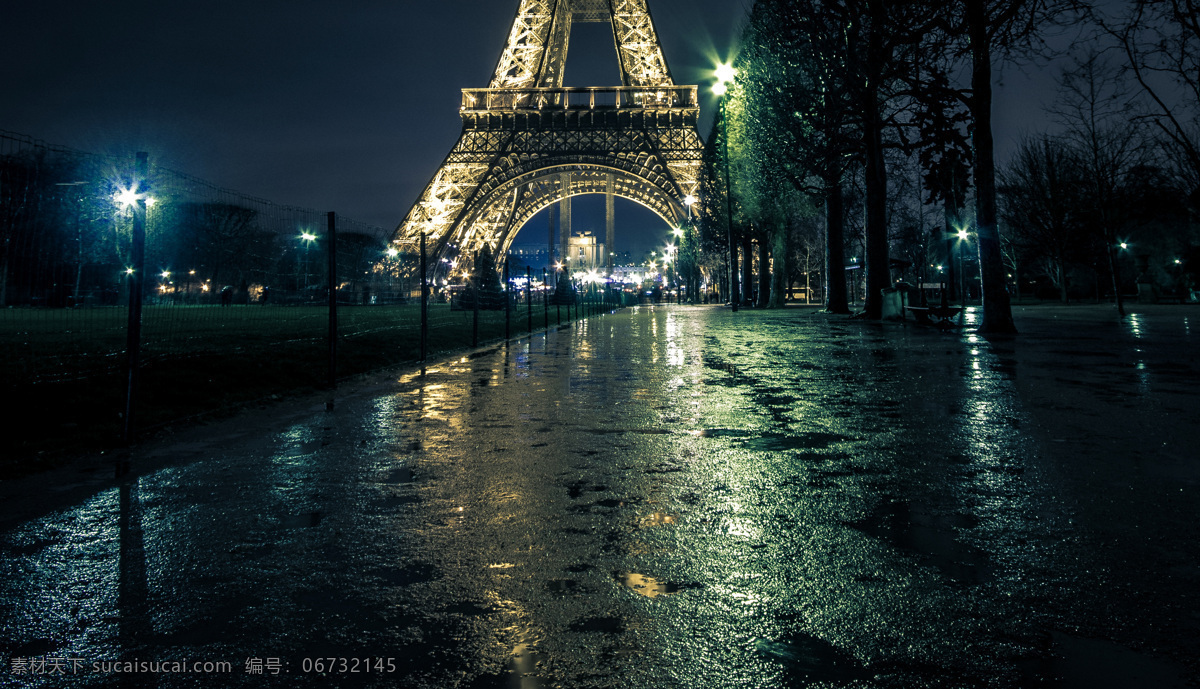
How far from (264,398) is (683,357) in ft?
23.4

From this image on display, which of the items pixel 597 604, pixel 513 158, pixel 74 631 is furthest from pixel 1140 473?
pixel 513 158

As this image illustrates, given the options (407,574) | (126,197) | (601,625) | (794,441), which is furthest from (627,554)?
(126,197)

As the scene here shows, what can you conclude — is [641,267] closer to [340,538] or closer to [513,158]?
[513,158]

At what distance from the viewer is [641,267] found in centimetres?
19812

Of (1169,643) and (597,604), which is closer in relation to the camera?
(1169,643)

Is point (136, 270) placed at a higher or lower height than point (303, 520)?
higher

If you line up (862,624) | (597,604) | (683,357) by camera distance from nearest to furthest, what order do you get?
1. (862,624)
2. (597,604)
3. (683,357)

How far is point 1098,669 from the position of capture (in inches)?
81.1

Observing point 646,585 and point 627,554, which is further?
point 627,554

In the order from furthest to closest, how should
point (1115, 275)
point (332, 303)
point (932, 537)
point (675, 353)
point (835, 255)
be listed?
point (835, 255) < point (1115, 275) < point (675, 353) < point (332, 303) < point (932, 537)

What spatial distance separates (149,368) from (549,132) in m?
51.2

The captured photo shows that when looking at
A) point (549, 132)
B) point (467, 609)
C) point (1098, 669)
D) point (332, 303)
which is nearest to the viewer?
point (1098, 669)

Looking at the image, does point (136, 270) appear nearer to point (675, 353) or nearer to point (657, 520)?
point (657, 520)

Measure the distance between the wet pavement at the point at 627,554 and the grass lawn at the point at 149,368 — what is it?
104 cm
